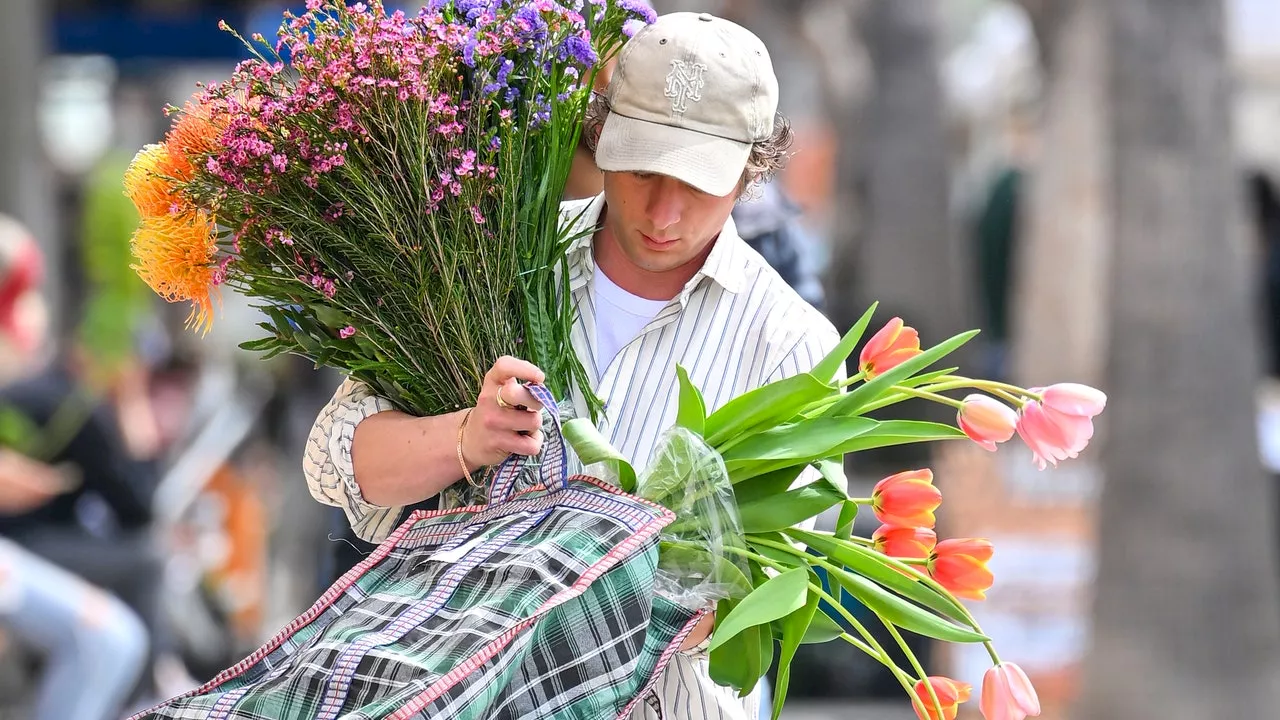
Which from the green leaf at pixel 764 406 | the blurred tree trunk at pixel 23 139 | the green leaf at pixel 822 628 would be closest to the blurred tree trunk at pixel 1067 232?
the blurred tree trunk at pixel 23 139

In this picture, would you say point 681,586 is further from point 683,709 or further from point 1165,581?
point 1165,581

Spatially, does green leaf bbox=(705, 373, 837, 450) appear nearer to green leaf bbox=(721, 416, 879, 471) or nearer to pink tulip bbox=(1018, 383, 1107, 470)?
green leaf bbox=(721, 416, 879, 471)

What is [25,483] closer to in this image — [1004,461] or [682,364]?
[1004,461]

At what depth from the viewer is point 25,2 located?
9523 millimetres

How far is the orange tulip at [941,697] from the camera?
7.55 feet

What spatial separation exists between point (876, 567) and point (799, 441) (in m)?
0.20

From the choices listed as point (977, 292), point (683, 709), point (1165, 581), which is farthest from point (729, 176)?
point (977, 292)

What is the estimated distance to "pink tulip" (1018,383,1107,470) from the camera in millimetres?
2180

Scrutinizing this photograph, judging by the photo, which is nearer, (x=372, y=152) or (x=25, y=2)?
(x=372, y=152)

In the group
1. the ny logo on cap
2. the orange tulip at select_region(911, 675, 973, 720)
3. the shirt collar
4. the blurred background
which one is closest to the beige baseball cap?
the ny logo on cap

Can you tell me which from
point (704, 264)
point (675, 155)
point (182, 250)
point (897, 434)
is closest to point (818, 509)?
point (897, 434)

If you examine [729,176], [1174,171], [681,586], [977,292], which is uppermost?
[729,176]

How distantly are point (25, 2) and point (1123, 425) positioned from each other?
640 cm

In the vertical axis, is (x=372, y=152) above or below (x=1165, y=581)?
above
